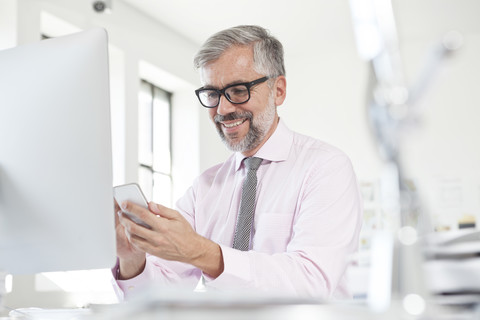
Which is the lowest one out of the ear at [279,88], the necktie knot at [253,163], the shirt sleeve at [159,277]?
the shirt sleeve at [159,277]

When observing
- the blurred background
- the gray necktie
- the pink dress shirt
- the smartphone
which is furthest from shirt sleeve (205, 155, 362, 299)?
the blurred background

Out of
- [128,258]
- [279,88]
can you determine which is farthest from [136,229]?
[279,88]

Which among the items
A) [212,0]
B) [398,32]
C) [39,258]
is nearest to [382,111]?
[398,32]

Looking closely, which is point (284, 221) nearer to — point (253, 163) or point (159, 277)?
point (253, 163)

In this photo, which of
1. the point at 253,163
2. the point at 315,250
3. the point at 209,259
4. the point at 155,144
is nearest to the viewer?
the point at 209,259

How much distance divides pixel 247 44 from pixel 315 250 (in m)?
0.73

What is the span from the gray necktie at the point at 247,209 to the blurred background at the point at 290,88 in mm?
3489

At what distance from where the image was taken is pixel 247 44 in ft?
6.26

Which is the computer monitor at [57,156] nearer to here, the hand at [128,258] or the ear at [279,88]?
the hand at [128,258]

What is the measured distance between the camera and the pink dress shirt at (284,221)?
1396 mm

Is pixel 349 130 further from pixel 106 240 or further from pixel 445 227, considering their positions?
pixel 106 240

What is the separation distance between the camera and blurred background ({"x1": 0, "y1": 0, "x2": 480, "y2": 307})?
5.67 m

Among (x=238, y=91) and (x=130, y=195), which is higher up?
(x=238, y=91)

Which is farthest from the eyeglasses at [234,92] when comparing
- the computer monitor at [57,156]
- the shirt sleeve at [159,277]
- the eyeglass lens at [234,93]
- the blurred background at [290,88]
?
the blurred background at [290,88]
